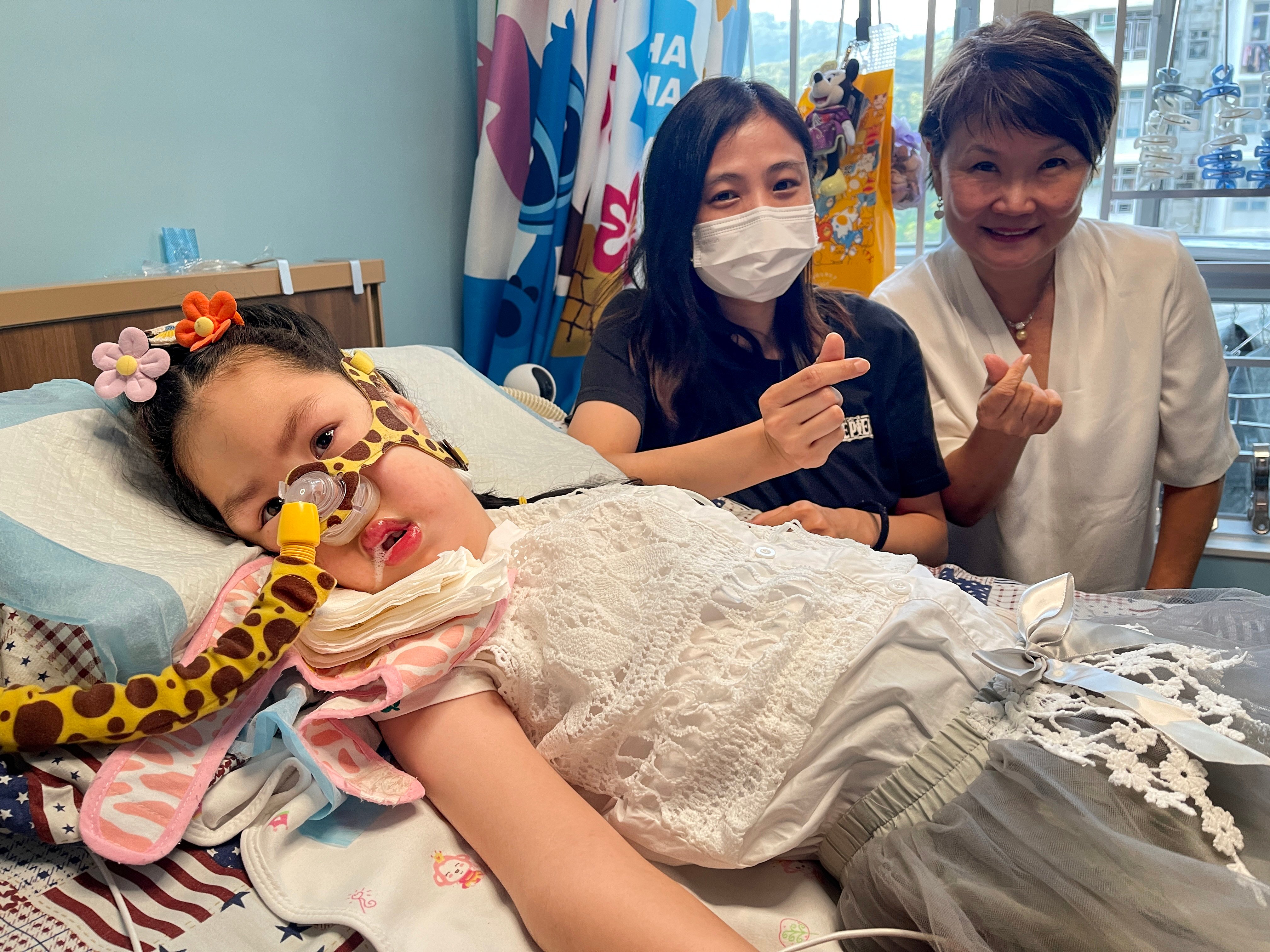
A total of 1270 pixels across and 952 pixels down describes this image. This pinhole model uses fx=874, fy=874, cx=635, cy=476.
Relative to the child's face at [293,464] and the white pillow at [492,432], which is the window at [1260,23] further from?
the child's face at [293,464]

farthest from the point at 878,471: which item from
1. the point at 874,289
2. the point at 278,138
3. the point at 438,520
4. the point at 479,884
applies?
the point at 278,138

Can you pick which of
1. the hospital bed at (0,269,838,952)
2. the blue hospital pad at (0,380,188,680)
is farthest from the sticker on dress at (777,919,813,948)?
the blue hospital pad at (0,380,188,680)

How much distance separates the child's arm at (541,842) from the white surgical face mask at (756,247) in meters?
0.89

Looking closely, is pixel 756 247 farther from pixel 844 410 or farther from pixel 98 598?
pixel 98 598

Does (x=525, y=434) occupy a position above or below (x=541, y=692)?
above

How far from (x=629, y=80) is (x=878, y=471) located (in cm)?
114

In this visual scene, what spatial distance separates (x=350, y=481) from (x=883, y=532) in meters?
0.97

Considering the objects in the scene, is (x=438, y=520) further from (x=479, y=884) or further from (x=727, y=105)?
(x=727, y=105)

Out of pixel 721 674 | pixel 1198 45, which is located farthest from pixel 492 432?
pixel 1198 45

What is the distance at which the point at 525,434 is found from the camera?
1362mm

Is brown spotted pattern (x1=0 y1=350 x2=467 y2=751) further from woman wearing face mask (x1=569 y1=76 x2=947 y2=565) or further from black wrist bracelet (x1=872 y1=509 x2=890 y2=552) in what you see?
black wrist bracelet (x1=872 y1=509 x2=890 y2=552)

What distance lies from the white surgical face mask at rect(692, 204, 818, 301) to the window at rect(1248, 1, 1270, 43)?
131 centimetres

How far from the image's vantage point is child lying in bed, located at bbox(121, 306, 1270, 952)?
661 millimetres

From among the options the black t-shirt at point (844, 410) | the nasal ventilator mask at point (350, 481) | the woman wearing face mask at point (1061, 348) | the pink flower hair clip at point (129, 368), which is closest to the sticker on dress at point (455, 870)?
the nasal ventilator mask at point (350, 481)
